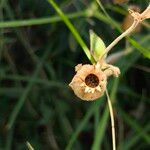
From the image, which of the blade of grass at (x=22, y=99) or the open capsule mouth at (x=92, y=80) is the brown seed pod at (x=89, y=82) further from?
the blade of grass at (x=22, y=99)

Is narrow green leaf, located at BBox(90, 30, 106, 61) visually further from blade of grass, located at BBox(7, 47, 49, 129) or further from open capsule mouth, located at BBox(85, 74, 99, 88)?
blade of grass, located at BBox(7, 47, 49, 129)

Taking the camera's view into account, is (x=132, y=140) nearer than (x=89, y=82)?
No

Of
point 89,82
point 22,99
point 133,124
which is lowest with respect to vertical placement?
point 89,82

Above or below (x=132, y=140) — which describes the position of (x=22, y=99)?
above

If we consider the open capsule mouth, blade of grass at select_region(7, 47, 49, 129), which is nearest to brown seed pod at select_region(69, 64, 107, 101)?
the open capsule mouth

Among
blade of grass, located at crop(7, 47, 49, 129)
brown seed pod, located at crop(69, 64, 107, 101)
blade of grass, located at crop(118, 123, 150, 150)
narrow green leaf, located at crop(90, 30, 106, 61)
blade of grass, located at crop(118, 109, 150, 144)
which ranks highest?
blade of grass, located at crop(7, 47, 49, 129)

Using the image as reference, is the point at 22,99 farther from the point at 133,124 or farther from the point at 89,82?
the point at 89,82

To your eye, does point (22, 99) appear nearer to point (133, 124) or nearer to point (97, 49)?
point (133, 124)

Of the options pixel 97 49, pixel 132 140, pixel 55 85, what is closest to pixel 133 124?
pixel 132 140

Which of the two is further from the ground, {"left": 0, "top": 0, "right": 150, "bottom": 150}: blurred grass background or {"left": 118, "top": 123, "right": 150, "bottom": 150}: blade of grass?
{"left": 0, "top": 0, "right": 150, "bottom": 150}: blurred grass background
